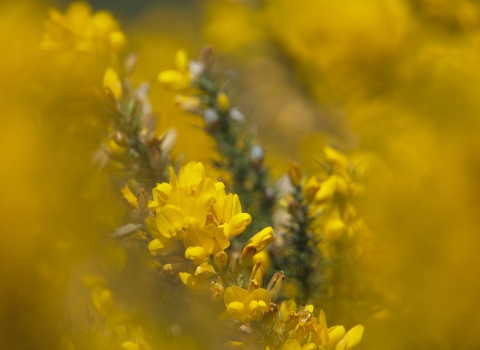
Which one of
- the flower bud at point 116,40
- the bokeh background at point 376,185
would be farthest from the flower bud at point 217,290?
the flower bud at point 116,40

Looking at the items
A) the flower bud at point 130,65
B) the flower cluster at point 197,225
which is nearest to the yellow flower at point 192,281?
the flower cluster at point 197,225

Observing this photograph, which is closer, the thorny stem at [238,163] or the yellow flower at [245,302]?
the yellow flower at [245,302]

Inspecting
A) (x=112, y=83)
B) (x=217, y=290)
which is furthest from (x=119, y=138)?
(x=217, y=290)

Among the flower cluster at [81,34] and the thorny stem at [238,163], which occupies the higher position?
the flower cluster at [81,34]

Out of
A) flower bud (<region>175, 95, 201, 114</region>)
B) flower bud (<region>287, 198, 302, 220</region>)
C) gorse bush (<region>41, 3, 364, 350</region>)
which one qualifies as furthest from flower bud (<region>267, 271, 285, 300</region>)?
flower bud (<region>175, 95, 201, 114</region>)

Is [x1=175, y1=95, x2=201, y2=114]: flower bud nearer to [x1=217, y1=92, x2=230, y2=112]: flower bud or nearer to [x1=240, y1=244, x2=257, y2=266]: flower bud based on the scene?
[x1=217, y1=92, x2=230, y2=112]: flower bud

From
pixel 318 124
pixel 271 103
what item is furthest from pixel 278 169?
pixel 271 103

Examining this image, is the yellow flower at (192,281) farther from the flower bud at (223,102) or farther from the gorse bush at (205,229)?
the flower bud at (223,102)

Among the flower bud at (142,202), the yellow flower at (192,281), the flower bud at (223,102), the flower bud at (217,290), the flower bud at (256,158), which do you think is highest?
the flower bud at (223,102)
